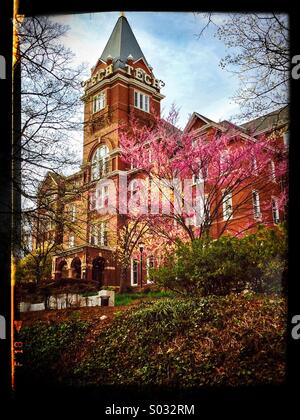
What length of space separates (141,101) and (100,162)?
4.40ft

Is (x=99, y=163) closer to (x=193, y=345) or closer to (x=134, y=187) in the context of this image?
(x=134, y=187)

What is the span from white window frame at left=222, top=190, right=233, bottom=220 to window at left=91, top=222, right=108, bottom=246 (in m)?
1.99

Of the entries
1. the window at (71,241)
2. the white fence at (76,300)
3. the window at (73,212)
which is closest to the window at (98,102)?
the window at (73,212)

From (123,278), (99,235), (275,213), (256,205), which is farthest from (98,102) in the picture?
(275,213)

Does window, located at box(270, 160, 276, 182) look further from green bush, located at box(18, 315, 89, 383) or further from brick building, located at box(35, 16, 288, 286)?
green bush, located at box(18, 315, 89, 383)

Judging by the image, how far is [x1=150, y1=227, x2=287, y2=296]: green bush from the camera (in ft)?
15.7

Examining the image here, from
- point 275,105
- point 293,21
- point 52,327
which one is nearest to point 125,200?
point 52,327

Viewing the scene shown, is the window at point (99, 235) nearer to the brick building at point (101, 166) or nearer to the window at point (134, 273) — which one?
the brick building at point (101, 166)

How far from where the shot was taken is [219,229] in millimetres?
6008

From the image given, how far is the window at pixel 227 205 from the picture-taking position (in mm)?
6198

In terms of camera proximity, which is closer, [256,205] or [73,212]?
[73,212]

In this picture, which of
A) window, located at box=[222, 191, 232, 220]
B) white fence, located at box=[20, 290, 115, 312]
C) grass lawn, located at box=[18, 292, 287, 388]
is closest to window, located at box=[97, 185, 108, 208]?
white fence, located at box=[20, 290, 115, 312]

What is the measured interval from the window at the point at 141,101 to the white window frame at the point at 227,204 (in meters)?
1.96

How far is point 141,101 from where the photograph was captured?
6227 millimetres
